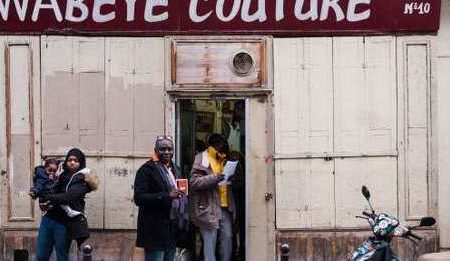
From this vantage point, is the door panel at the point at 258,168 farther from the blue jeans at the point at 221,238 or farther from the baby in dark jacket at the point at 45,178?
the baby in dark jacket at the point at 45,178

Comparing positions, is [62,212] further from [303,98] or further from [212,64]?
[303,98]

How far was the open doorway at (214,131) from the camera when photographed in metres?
12.9

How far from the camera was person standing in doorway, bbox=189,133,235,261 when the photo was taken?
12.2m

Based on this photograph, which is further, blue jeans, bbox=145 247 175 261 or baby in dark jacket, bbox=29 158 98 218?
baby in dark jacket, bbox=29 158 98 218

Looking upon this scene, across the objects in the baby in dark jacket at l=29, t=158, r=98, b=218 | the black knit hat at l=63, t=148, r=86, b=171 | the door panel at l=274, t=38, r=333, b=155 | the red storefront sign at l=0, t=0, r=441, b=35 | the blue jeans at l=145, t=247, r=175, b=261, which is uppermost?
the red storefront sign at l=0, t=0, r=441, b=35

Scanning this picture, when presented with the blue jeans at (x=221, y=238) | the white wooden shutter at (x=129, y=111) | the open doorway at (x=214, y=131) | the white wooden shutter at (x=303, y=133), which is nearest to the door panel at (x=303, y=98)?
the white wooden shutter at (x=303, y=133)

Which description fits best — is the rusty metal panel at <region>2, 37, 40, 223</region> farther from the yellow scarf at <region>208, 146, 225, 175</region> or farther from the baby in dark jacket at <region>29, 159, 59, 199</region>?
the yellow scarf at <region>208, 146, 225, 175</region>

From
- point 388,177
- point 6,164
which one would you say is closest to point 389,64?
point 388,177

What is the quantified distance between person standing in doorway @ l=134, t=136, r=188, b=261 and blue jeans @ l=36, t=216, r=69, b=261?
3.15 feet

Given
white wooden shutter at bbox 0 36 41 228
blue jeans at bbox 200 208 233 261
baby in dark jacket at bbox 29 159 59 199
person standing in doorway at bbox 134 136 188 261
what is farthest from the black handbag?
blue jeans at bbox 200 208 233 261

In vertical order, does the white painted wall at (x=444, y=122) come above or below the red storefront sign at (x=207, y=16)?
below

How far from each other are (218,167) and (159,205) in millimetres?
1737

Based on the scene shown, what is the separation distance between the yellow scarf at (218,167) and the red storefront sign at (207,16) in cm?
158

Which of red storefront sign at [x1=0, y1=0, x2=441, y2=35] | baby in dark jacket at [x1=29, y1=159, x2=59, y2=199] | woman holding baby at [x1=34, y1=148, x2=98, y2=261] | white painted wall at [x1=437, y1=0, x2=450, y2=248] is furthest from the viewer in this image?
white painted wall at [x1=437, y1=0, x2=450, y2=248]
